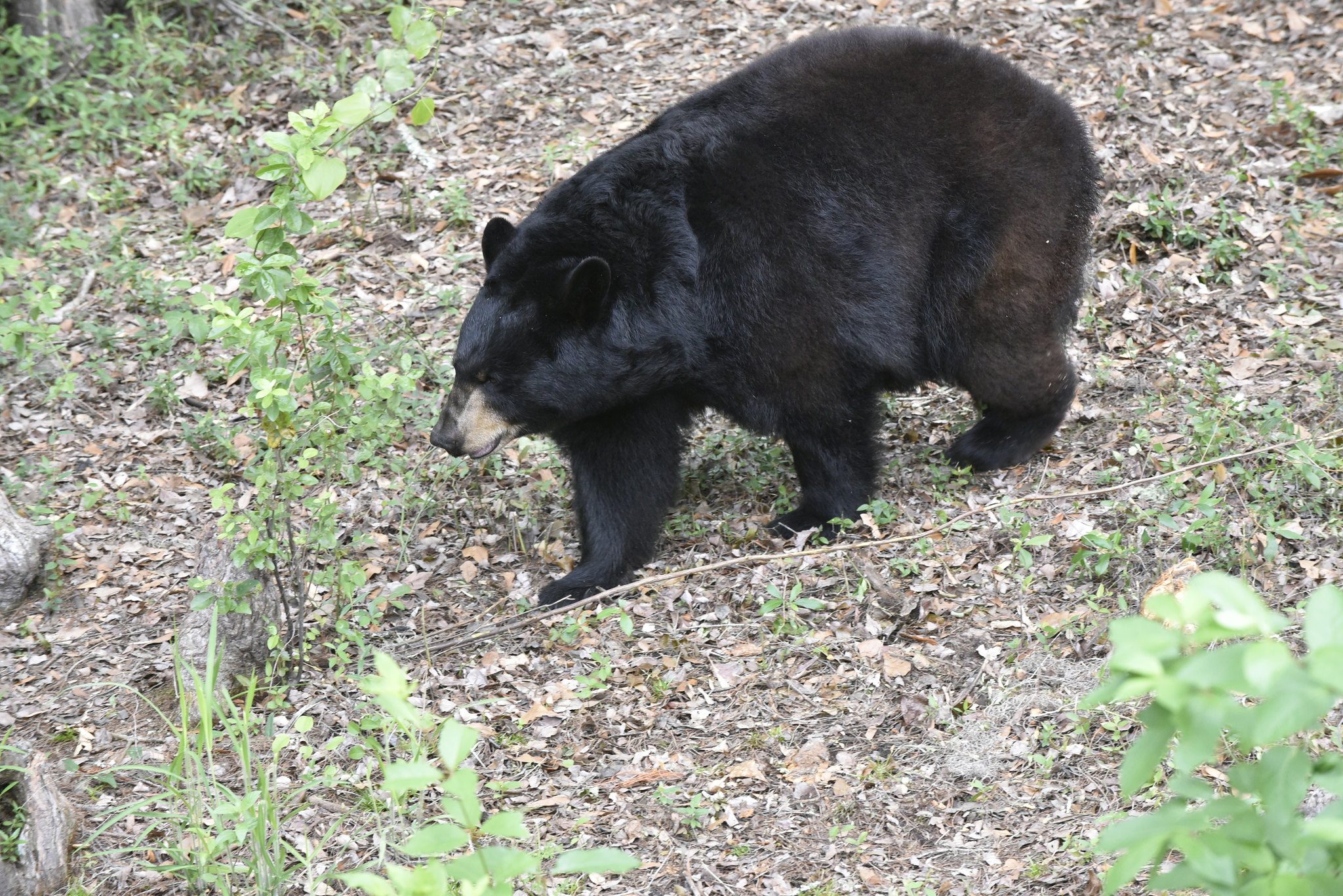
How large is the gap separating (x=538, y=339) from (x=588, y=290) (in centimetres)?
30

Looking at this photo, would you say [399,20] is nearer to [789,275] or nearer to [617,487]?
[789,275]

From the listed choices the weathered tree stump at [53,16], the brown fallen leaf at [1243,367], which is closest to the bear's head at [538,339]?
the brown fallen leaf at [1243,367]

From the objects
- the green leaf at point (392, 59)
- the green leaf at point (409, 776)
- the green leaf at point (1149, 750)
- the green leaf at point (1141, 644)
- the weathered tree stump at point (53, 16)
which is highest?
the weathered tree stump at point (53, 16)

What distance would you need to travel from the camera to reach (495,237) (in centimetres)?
477

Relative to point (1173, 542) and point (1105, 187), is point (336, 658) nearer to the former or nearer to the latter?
point (1173, 542)

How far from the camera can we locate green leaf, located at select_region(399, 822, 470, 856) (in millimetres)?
1701

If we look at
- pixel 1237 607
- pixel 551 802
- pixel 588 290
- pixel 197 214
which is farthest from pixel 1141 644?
pixel 197 214

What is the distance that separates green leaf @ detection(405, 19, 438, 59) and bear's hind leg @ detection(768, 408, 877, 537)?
86.1 inches

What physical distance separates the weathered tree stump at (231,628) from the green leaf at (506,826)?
8.44 feet

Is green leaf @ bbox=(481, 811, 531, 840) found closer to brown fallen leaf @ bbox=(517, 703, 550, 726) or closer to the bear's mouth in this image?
brown fallen leaf @ bbox=(517, 703, 550, 726)

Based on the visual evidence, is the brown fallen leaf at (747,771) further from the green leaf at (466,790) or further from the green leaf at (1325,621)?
the green leaf at (1325,621)

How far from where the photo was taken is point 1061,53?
7477 mm

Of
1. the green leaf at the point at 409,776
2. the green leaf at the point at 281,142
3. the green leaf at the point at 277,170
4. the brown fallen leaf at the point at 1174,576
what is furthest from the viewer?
the brown fallen leaf at the point at 1174,576

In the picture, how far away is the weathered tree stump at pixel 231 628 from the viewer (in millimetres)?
4105
